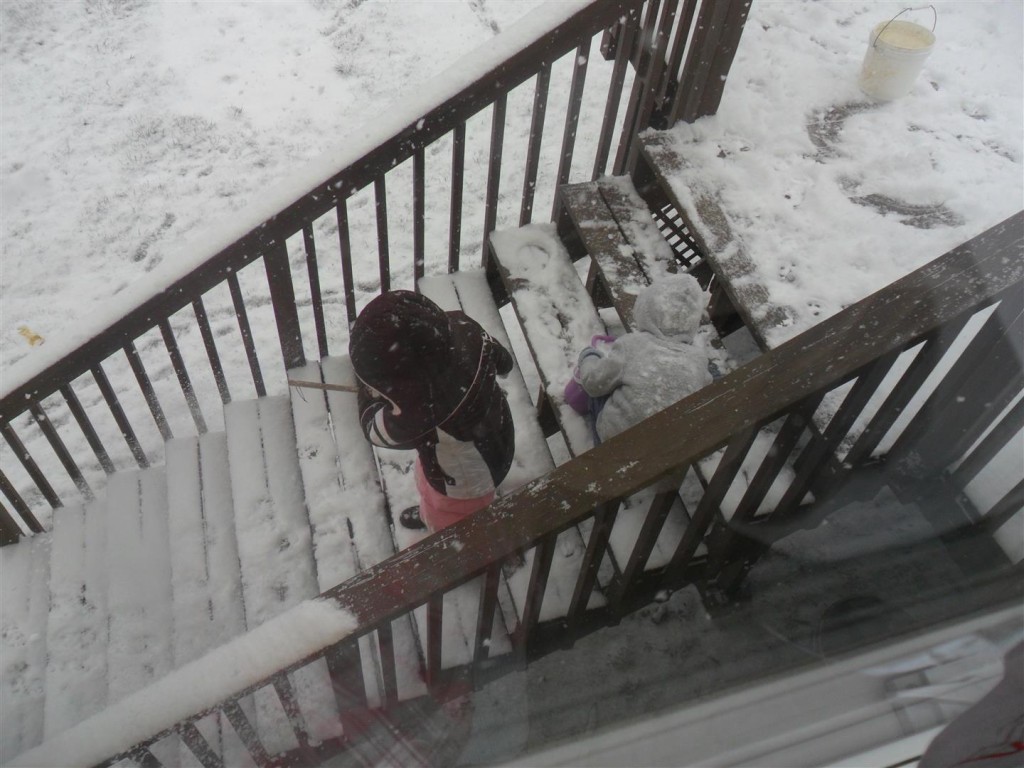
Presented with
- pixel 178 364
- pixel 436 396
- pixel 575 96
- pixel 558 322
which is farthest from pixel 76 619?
pixel 575 96

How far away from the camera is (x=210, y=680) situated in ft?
5.63

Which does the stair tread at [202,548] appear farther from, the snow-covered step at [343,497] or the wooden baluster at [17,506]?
the wooden baluster at [17,506]

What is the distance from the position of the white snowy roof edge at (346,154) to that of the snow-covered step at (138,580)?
2.87 feet

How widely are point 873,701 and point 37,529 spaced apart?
135 inches

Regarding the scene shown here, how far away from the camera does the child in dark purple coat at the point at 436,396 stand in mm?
1998

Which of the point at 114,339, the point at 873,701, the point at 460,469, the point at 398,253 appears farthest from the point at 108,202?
the point at 873,701

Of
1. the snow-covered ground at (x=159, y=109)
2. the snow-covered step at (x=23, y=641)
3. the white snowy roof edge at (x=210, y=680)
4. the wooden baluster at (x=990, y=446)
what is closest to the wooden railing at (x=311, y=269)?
the snow-covered step at (x=23, y=641)

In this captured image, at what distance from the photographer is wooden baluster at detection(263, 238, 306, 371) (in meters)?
2.75

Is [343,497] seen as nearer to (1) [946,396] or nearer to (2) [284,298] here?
(2) [284,298]

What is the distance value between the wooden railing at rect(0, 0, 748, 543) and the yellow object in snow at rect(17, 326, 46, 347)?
36 centimetres

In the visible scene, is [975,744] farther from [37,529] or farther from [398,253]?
[398,253]

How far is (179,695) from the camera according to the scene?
67.7 inches

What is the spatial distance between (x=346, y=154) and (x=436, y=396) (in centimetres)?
103

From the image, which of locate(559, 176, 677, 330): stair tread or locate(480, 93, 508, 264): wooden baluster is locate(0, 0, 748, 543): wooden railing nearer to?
locate(480, 93, 508, 264): wooden baluster
